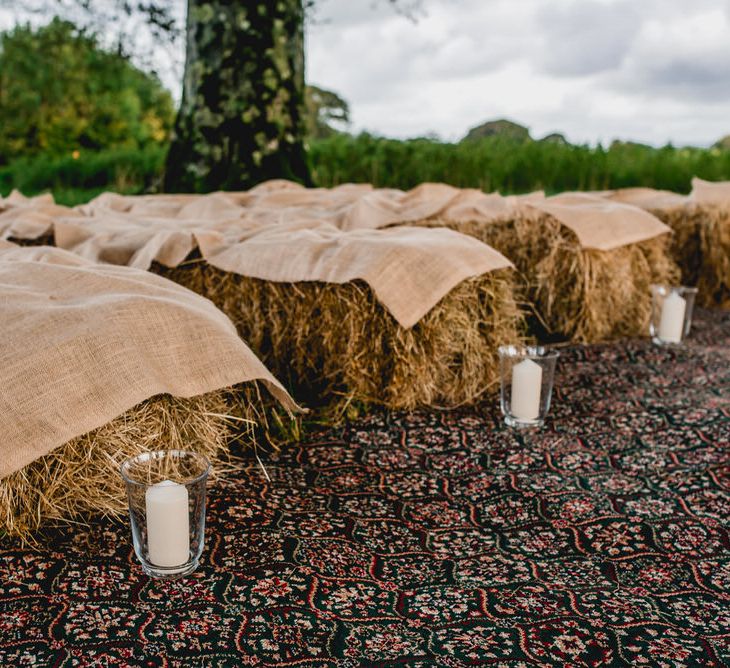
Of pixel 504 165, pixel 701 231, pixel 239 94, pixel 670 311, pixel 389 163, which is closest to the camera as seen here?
pixel 670 311

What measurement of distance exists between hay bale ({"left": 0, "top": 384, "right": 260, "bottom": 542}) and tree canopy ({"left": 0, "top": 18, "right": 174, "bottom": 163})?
359 inches

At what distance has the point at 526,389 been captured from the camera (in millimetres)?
1938

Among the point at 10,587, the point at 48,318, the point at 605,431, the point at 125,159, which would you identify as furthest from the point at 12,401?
the point at 125,159

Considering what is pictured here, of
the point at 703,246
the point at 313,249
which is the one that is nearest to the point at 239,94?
the point at 313,249

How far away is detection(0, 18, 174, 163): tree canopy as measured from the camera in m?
11.1

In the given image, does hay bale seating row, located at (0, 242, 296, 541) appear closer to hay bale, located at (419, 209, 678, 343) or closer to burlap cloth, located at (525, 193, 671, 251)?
hay bale, located at (419, 209, 678, 343)

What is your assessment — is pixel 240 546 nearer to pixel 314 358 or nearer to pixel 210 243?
pixel 314 358

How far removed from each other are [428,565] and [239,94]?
3.52 meters

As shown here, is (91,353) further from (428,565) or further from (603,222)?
(603,222)

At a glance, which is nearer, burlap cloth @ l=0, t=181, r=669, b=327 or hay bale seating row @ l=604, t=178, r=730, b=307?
burlap cloth @ l=0, t=181, r=669, b=327

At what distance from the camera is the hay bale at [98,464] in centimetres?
136

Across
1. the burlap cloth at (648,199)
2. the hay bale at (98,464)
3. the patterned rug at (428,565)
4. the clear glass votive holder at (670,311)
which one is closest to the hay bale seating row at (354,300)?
the patterned rug at (428,565)

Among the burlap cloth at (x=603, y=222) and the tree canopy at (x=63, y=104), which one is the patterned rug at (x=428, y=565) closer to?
the burlap cloth at (x=603, y=222)

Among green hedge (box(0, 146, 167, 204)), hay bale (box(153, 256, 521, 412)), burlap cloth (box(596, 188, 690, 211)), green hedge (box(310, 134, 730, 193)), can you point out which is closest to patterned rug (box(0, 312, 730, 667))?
hay bale (box(153, 256, 521, 412))
